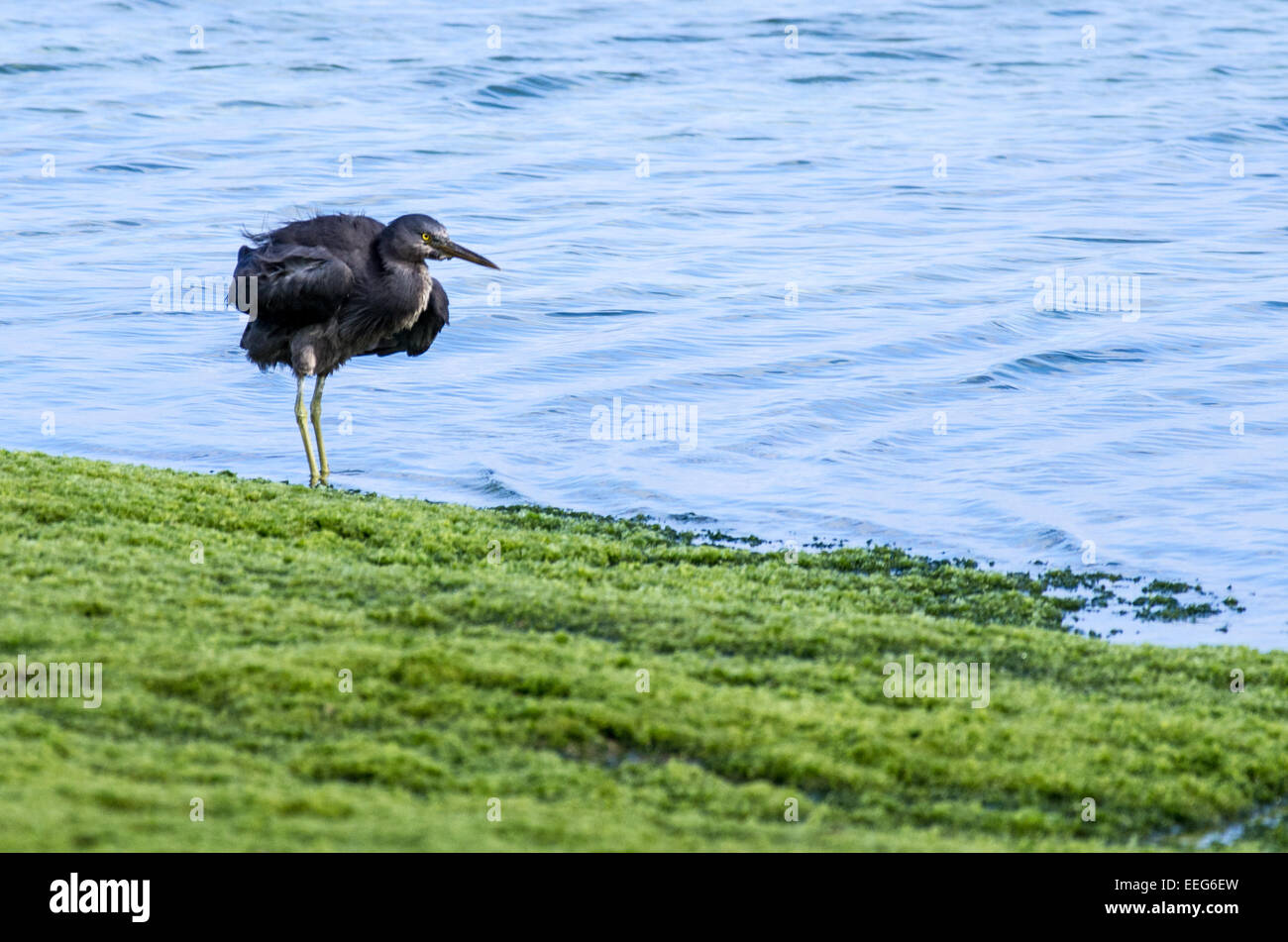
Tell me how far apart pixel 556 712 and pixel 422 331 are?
18.7 feet

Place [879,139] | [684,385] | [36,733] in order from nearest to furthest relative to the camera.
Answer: [36,733]
[684,385]
[879,139]

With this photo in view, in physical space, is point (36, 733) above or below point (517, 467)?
above

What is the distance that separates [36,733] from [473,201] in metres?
17.4

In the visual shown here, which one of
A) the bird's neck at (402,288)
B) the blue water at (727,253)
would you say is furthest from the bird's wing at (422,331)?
the blue water at (727,253)

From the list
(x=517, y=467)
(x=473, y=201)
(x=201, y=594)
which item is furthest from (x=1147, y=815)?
(x=473, y=201)

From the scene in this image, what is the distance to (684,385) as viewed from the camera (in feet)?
48.3

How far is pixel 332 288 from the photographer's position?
10219 mm

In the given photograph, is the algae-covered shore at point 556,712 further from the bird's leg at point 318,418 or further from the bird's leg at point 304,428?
the bird's leg at point 318,418

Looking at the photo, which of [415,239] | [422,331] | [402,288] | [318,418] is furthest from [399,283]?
[318,418]

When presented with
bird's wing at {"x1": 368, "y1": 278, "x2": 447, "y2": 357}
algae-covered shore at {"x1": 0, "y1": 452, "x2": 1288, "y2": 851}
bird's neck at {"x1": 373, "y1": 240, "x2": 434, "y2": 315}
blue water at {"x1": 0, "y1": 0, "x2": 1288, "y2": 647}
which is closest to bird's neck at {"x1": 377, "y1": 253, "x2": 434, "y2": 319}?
bird's neck at {"x1": 373, "y1": 240, "x2": 434, "y2": 315}

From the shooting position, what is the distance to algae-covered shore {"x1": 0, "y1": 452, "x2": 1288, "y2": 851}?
4879mm

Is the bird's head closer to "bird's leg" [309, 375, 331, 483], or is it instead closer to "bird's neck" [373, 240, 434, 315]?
"bird's neck" [373, 240, 434, 315]
